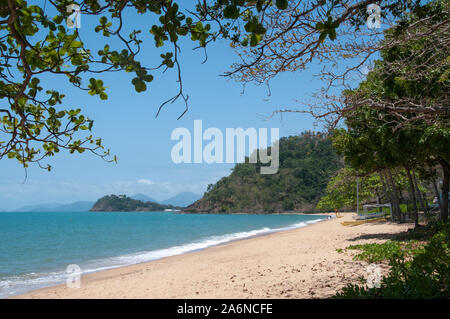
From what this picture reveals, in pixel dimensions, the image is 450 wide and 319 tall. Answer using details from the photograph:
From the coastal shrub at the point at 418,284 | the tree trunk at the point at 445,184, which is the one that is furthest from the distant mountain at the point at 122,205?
the coastal shrub at the point at 418,284

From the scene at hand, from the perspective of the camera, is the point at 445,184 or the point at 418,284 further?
the point at 445,184

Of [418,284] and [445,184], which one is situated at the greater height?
[445,184]

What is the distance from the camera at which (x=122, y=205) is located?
591 ft

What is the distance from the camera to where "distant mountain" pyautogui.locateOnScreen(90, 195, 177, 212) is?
179625mm

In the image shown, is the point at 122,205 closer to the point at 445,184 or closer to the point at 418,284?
the point at 445,184

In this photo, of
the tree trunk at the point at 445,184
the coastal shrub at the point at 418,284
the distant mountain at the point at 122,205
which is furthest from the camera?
the distant mountain at the point at 122,205

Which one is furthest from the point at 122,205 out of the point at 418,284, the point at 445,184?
the point at 418,284

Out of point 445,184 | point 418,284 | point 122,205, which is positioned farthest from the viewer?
point 122,205

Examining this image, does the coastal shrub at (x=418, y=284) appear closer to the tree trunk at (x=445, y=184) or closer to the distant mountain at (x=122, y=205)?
the tree trunk at (x=445, y=184)

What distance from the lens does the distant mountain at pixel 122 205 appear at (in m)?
180

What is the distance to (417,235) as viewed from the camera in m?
9.57

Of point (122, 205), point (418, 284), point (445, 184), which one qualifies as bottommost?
point (122, 205)

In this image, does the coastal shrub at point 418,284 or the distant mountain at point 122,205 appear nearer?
the coastal shrub at point 418,284
